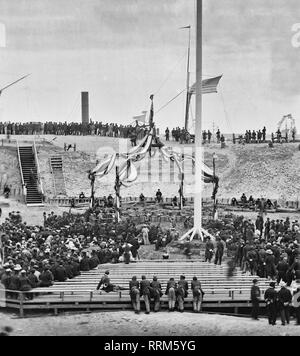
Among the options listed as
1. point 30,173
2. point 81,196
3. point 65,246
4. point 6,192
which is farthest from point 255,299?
point 30,173

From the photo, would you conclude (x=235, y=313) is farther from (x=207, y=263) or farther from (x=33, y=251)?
(x=33, y=251)

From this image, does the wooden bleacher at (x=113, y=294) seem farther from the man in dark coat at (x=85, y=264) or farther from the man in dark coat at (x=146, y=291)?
the man in dark coat at (x=146, y=291)

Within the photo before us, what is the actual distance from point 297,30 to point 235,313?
632 inches

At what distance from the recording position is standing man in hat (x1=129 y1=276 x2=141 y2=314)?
78.5ft

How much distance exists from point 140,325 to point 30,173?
31.0 metres

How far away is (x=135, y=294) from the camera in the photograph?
23953mm

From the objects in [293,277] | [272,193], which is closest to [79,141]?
[272,193]

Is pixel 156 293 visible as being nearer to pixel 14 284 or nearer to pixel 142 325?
pixel 142 325

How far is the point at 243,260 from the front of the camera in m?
29.0

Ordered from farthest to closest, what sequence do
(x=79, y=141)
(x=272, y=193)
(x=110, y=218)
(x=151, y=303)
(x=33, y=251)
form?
(x=79, y=141) → (x=272, y=193) → (x=110, y=218) → (x=33, y=251) → (x=151, y=303)

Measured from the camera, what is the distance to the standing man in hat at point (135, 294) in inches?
942

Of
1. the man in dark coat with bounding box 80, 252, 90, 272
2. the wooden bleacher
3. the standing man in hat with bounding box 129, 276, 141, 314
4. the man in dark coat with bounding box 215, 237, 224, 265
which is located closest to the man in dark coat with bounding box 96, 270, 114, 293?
the wooden bleacher

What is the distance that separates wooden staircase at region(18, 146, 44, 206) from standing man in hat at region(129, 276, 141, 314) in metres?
24.4

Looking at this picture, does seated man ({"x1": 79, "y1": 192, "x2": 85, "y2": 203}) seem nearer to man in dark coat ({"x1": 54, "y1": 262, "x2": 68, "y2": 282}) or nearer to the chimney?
the chimney
